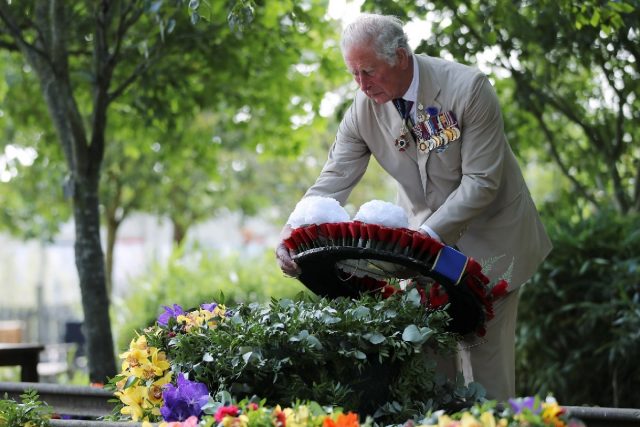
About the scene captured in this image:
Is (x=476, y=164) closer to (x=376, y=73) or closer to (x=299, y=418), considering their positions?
(x=376, y=73)

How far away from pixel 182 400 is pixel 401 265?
2.32 feet

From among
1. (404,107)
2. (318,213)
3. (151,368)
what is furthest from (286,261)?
(404,107)

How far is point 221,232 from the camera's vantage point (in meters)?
41.4

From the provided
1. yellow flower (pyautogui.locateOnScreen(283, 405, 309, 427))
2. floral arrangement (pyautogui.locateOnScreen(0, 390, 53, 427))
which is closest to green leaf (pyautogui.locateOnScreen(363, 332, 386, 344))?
yellow flower (pyautogui.locateOnScreen(283, 405, 309, 427))

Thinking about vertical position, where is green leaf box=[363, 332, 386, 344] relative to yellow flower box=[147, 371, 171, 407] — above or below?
above

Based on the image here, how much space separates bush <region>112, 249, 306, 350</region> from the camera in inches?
352

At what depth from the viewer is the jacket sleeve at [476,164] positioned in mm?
2990

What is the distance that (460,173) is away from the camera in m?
3.27

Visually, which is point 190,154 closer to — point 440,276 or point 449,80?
point 449,80

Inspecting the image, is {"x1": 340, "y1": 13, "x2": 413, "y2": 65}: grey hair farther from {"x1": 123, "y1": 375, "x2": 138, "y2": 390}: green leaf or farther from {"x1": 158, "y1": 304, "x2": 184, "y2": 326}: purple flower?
{"x1": 123, "y1": 375, "x2": 138, "y2": 390}: green leaf

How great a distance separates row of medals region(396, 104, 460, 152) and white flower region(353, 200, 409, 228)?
591mm

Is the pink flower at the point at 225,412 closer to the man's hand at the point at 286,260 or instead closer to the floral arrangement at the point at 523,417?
the floral arrangement at the point at 523,417

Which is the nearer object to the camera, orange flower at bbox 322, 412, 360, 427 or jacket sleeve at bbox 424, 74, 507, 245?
orange flower at bbox 322, 412, 360, 427

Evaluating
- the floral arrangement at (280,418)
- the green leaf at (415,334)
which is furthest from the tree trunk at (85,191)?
the floral arrangement at (280,418)
